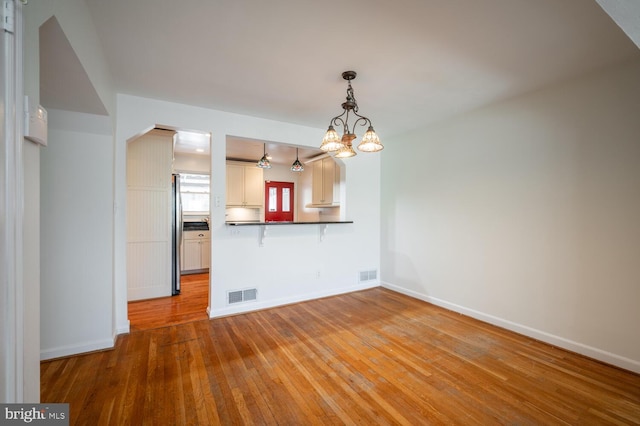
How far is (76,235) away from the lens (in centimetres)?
251

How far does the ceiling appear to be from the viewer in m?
1.72

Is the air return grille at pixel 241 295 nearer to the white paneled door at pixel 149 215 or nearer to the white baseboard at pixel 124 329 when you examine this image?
the white baseboard at pixel 124 329

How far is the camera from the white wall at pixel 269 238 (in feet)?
9.73

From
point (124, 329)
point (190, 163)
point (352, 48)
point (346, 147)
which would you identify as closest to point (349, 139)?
point (346, 147)

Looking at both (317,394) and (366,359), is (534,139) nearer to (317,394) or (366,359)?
(366,359)

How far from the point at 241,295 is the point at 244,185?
11.5 ft

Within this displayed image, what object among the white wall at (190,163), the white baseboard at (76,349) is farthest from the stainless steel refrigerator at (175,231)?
the white wall at (190,163)

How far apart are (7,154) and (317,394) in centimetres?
208

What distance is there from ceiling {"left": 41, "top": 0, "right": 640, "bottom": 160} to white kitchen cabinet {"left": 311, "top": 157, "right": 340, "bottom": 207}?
2010 mm

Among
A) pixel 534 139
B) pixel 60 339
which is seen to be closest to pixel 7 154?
pixel 60 339

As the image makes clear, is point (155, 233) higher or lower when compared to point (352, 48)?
lower

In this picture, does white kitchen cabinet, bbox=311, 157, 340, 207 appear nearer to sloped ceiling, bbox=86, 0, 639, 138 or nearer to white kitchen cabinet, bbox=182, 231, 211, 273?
sloped ceiling, bbox=86, 0, 639, 138

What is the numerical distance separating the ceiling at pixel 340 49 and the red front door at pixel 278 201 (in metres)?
4.26

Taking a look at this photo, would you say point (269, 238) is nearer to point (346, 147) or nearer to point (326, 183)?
point (346, 147)
